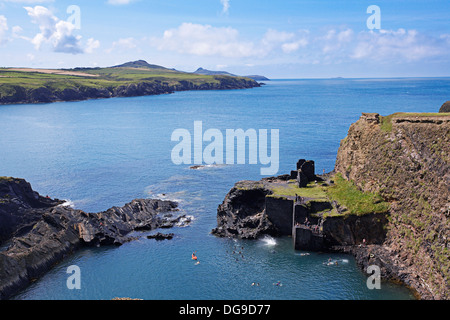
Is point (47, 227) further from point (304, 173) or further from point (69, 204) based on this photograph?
point (304, 173)

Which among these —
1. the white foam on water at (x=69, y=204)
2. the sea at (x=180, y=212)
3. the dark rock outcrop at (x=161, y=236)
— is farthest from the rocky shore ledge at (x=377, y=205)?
the white foam on water at (x=69, y=204)

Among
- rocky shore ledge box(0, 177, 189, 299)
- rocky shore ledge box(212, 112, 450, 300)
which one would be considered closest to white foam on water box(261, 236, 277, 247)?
rocky shore ledge box(212, 112, 450, 300)

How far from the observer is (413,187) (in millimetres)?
56000

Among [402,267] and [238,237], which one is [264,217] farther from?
[402,267]

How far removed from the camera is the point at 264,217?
66.9 metres

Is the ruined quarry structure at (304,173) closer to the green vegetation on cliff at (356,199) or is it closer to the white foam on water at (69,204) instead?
the green vegetation on cliff at (356,199)

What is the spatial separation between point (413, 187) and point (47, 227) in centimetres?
5760

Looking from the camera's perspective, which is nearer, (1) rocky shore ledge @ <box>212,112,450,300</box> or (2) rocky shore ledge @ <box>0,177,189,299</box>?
(1) rocky shore ledge @ <box>212,112,450,300</box>

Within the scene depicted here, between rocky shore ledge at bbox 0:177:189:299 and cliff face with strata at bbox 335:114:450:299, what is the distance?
35099mm

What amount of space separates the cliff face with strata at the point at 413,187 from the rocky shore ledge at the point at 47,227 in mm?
35099

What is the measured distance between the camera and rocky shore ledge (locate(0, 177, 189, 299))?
54.1m

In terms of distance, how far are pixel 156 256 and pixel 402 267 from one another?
35.0 metres

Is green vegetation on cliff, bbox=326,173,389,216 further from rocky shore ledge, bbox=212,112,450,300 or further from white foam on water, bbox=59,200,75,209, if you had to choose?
white foam on water, bbox=59,200,75,209

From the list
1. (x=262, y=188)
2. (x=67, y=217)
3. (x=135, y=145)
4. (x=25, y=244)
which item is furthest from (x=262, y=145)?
(x=25, y=244)
